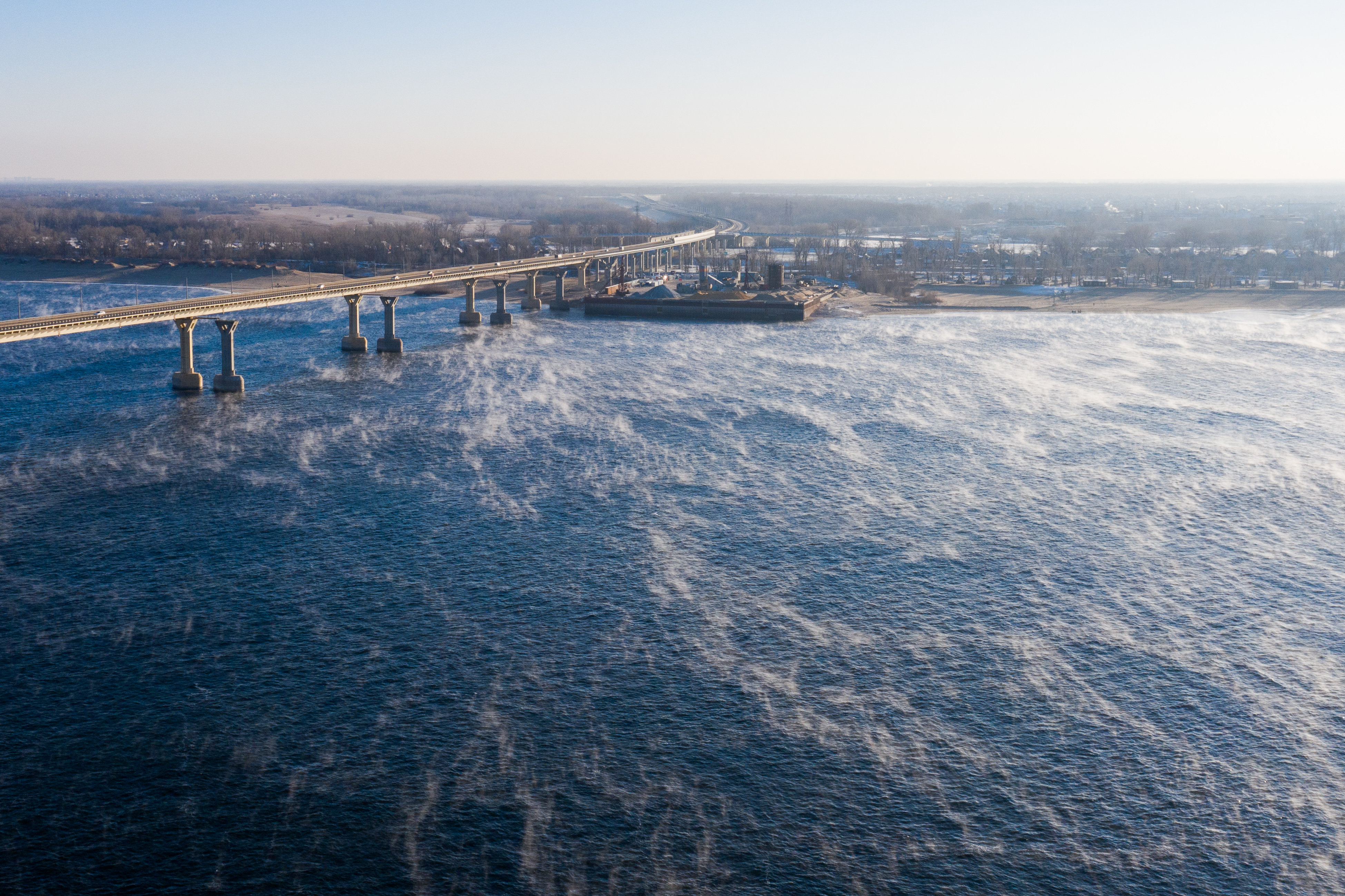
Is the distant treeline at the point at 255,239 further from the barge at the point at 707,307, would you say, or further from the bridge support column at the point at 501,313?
the bridge support column at the point at 501,313

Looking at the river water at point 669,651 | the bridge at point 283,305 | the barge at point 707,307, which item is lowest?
the river water at point 669,651

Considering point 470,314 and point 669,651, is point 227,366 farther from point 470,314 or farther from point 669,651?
point 669,651

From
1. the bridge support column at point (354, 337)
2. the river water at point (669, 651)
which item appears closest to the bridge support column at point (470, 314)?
the bridge support column at point (354, 337)

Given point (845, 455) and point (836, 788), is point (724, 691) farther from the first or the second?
point (845, 455)

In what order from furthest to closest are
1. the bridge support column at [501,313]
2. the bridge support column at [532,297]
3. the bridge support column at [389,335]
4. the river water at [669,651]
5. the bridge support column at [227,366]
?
the bridge support column at [532,297], the bridge support column at [501,313], the bridge support column at [389,335], the bridge support column at [227,366], the river water at [669,651]

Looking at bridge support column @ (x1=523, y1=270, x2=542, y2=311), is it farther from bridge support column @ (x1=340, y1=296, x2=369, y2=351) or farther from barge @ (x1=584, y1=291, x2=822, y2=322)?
bridge support column @ (x1=340, y1=296, x2=369, y2=351)

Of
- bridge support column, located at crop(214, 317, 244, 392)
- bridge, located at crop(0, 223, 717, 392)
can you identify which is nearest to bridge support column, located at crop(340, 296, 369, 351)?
bridge, located at crop(0, 223, 717, 392)

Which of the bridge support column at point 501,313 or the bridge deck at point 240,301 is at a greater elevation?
the bridge deck at point 240,301
